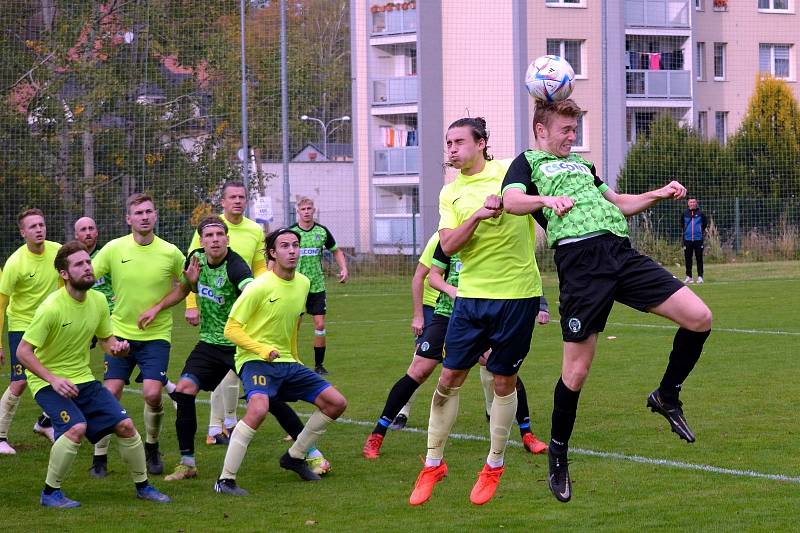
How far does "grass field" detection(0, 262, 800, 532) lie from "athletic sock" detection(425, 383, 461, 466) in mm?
364

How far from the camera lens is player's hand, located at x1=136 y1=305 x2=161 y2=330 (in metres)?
8.27

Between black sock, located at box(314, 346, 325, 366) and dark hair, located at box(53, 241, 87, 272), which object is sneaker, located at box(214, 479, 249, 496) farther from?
black sock, located at box(314, 346, 325, 366)

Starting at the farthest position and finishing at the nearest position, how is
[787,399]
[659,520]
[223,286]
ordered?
[787,399] < [223,286] < [659,520]

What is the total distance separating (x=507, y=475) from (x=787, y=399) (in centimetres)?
387

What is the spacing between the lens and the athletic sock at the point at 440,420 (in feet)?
22.6

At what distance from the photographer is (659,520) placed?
6.53m

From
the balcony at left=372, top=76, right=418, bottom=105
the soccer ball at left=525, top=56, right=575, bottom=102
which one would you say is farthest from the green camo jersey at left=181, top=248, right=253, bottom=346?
the balcony at left=372, top=76, right=418, bottom=105

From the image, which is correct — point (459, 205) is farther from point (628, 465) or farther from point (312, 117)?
point (312, 117)

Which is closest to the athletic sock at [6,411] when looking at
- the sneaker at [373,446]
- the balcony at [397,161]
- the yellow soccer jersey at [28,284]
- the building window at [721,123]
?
the yellow soccer jersey at [28,284]

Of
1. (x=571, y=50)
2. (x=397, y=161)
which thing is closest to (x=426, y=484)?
(x=397, y=161)

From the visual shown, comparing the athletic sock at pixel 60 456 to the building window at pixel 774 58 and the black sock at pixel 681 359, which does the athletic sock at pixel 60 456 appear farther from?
the building window at pixel 774 58

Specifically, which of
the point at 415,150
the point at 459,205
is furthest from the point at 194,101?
the point at 459,205

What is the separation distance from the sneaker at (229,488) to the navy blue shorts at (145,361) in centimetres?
113

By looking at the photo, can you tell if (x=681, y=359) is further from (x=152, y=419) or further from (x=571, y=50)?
(x=571, y=50)
